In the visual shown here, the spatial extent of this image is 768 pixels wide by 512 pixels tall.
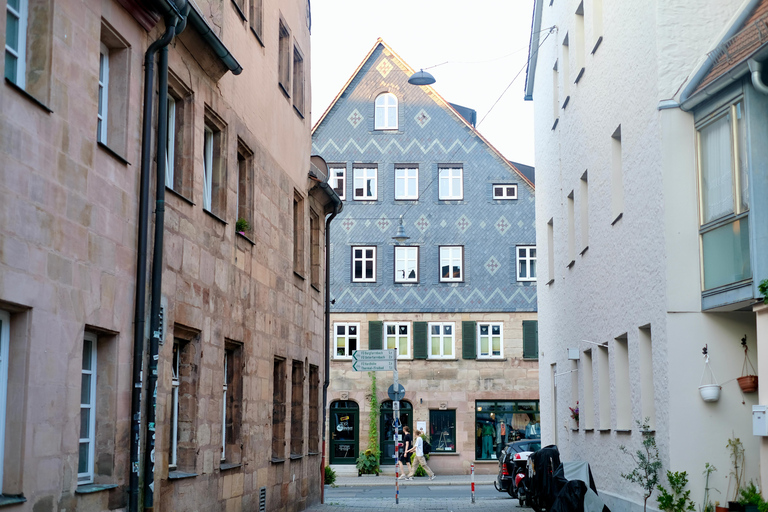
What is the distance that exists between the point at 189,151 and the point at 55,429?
5.25 metres

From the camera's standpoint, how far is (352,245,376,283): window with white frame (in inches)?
1644

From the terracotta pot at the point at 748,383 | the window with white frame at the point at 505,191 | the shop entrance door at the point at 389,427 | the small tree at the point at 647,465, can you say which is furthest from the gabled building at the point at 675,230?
the window with white frame at the point at 505,191

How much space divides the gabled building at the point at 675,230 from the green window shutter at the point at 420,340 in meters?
21.7

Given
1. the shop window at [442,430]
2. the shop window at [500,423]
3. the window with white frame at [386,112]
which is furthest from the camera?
the window with white frame at [386,112]

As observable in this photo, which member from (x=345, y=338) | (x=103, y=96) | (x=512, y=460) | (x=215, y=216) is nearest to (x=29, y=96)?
(x=103, y=96)

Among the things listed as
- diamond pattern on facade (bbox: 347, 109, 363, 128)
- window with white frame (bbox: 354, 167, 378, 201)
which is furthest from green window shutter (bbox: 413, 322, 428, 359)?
diamond pattern on facade (bbox: 347, 109, 363, 128)

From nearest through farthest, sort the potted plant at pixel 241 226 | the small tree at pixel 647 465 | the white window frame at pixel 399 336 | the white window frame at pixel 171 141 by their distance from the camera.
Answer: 1. the white window frame at pixel 171 141
2. the small tree at pixel 647 465
3. the potted plant at pixel 241 226
4. the white window frame at pixel 399 336

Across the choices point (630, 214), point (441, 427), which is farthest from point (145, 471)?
point (441, 427)

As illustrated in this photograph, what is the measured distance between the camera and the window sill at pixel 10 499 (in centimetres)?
809

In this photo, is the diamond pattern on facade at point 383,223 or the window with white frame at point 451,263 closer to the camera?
the window with white frame at point 451,263

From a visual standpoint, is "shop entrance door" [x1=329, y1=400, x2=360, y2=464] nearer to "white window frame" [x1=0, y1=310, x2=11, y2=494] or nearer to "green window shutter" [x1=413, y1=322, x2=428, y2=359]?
"green window shutter" [x1=413, y1=322, x2=428, y2=359]

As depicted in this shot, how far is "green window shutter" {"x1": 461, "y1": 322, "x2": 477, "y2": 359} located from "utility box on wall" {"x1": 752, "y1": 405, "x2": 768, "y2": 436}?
29.7 meters

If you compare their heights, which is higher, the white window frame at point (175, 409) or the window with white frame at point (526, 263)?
the window with white frame at point (526, 263)

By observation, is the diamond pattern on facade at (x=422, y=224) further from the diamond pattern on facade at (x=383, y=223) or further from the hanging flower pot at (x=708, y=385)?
the hanging flower pot at (x=708, y=385)
